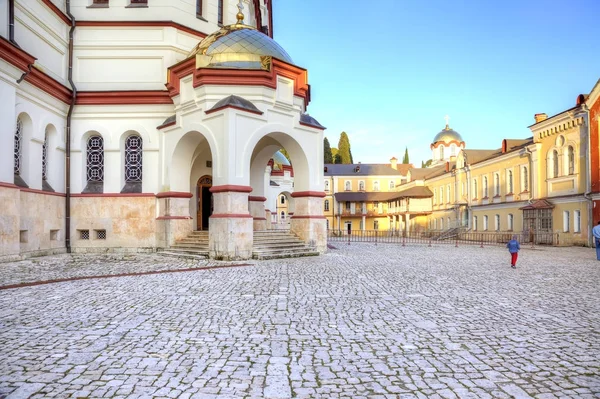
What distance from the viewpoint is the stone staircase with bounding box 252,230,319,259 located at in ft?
46.9

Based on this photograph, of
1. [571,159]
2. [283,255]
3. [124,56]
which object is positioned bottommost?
[283,255]

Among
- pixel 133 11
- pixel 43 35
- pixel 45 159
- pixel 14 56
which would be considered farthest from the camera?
pixel 133 11

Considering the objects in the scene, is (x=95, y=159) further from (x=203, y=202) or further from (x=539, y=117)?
(x=539, y=117)

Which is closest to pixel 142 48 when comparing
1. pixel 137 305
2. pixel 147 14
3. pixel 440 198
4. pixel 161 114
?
pixel 147 14

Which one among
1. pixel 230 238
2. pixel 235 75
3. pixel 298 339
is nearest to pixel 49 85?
pixel 235 75

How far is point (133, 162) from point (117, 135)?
48.0 inches

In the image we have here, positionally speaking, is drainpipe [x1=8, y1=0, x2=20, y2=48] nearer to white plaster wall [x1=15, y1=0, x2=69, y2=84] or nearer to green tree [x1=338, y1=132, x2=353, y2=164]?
white plaster wall [x1=15, y1=0, x2=69, y2=84]

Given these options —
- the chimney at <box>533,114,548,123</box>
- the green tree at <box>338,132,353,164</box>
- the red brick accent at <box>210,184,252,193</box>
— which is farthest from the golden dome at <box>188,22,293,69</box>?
the green tree at <box>338,132,353,164</box>

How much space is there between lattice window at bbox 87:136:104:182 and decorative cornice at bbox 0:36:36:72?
444 cm

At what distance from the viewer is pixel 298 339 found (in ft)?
16.6

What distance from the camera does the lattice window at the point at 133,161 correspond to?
1708cm

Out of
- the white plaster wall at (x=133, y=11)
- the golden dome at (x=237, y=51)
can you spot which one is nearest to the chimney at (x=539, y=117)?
the golden dome at (x=237, y=51)

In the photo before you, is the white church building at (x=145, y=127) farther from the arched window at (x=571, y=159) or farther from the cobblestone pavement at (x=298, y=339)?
the arched window at (x=571, y=159)

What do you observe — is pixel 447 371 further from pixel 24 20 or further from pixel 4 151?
pixel 24 20
